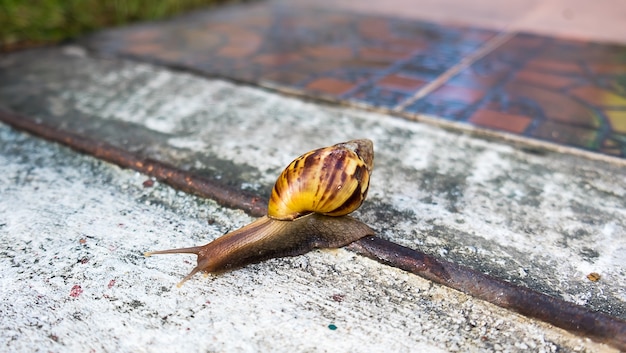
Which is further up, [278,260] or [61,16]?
[61,16]

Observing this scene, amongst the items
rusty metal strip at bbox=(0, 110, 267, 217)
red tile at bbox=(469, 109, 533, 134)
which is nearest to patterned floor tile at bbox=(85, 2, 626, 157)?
red tile at bbox=(469, 109, 533, 134)

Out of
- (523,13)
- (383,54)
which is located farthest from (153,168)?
(523,13)

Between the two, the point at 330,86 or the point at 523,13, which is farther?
the point at 523,13

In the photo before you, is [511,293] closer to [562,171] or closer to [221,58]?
[562,171]

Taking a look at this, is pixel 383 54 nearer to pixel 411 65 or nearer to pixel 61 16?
pixel 411 65

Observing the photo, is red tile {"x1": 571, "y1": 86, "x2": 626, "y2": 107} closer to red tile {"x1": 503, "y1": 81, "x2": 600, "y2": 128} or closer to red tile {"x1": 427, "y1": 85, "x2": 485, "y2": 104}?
red tile {"x1": 503, "y1": 81, "x2": 600, "y2": 128}

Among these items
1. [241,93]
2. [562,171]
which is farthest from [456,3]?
[562,171]

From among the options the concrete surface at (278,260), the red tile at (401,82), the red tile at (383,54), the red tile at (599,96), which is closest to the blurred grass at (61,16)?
the concrete surface at (278,260)
